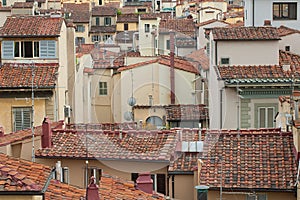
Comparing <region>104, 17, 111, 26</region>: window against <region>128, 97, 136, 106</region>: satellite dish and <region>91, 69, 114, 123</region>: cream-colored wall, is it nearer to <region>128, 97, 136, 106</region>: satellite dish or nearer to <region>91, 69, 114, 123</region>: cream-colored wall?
<region>91, 69, 114, 123</region>: cream-colored wall

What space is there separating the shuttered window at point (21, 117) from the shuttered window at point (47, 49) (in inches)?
83.0

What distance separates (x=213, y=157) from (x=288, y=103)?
356cm

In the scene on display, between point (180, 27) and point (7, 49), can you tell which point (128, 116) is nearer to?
point (7, 49)

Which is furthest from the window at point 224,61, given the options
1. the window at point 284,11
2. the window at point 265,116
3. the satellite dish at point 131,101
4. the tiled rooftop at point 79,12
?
the tiled rooftop at point 79,12

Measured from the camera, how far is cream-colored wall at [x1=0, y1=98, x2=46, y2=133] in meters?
24.6

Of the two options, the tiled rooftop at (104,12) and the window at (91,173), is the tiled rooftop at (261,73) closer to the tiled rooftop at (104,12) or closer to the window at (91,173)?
the window at (91,173)

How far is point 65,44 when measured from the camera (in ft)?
91.9

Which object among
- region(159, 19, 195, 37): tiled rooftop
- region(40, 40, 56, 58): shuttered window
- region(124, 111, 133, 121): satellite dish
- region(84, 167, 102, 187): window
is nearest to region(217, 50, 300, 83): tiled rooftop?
region(40, 40, 56, 58): shuttered window

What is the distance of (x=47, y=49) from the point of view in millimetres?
25969

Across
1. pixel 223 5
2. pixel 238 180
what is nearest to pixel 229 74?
pixel 238 180

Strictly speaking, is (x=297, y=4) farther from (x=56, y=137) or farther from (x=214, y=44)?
(x=56, y=137)

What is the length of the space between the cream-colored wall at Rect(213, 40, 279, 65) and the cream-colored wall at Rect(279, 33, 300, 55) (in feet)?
8.08

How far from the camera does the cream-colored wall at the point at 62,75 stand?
25406mm

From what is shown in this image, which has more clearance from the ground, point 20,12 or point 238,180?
point 20,12
